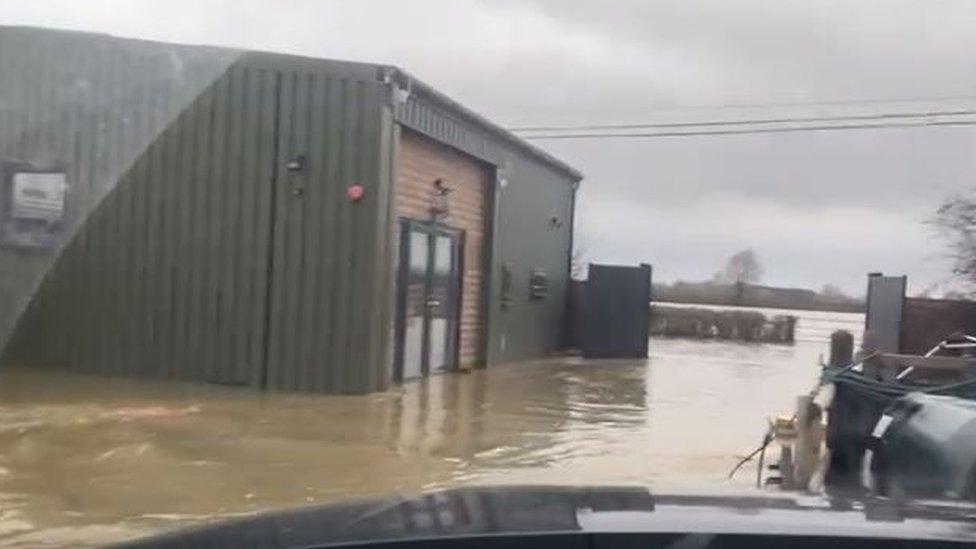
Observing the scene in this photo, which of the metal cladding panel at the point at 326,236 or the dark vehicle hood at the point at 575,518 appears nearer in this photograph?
the dark vehicle hood at the point at 575,518

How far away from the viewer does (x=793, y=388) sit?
1880 centimetres

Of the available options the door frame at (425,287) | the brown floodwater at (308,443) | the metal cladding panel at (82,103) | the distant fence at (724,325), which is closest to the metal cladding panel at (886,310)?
the brown floodwater at (308,443)

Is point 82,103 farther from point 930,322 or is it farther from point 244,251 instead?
point 930,322

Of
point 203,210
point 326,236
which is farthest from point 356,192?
point 203,210

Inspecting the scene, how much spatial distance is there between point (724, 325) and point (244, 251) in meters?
20.8

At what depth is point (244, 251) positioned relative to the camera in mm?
15453

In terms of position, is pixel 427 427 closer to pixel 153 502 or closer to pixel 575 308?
pixel 153 502

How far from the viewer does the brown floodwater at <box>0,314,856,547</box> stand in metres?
8.09

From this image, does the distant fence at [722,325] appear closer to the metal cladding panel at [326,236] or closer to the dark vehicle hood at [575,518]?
the metal cladding panel at [326,236]

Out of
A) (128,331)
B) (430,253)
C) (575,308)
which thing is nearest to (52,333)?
(128,331)

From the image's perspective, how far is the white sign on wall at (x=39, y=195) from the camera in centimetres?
1589

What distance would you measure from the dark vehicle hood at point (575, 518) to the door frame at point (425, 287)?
13732 mm

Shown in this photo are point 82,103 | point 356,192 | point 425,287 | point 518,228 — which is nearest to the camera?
point 356,192

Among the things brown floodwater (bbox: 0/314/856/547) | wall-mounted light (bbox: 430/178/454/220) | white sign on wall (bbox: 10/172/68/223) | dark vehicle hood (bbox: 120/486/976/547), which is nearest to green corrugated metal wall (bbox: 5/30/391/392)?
white sign on wall (bbox: 10/172/68/223)
